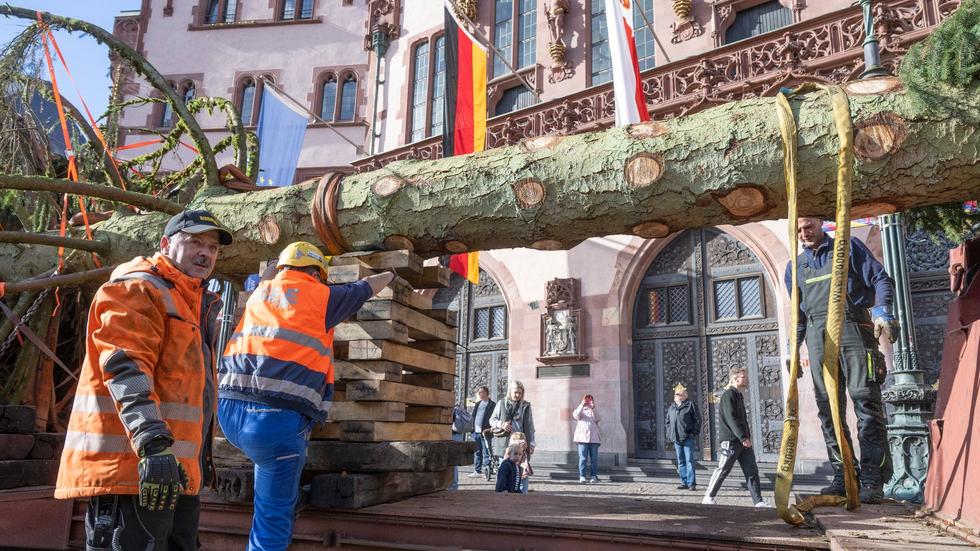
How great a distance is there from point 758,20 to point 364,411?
516 inches

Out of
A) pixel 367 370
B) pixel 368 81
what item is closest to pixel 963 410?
pixel 367 370

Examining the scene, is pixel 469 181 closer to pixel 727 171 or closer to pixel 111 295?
pixel 727 171

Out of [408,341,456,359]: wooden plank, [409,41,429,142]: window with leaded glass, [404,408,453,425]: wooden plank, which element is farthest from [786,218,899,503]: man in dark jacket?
[409,41,429,142]: window with leaded glass

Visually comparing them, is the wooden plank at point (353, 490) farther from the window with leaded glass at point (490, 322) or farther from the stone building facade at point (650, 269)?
the window with leaded glass at point (490, 322)

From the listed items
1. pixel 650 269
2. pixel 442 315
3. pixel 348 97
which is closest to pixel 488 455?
pixel 650 269

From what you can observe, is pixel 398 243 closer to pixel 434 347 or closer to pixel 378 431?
pixel 434 347

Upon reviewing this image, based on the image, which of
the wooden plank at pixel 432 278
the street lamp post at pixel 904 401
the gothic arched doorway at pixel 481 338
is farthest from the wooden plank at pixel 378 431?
the gothic arched doorway at pixel 481 338

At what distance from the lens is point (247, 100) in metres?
23.1

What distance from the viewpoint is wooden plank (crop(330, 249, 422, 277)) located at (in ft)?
13.5

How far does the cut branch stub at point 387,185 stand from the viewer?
164 inches

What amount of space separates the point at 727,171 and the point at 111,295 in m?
2.86

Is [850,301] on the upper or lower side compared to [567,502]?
upper

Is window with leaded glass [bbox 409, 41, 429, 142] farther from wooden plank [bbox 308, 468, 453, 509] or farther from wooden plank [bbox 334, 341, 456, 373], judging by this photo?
wooden plank [bbox 308, 468, 453, 509]

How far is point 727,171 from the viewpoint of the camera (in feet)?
10.8
